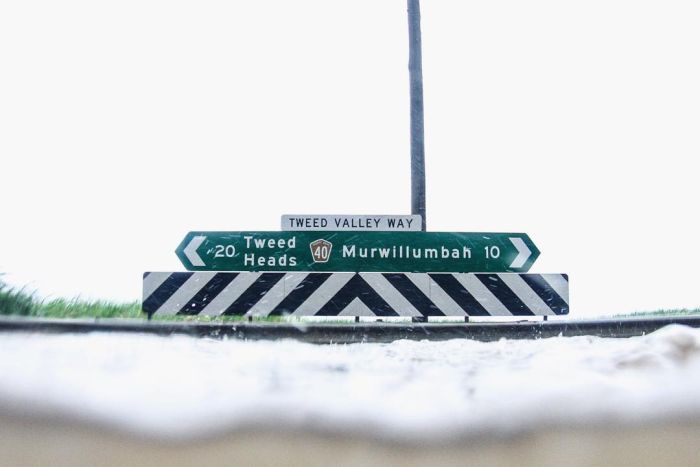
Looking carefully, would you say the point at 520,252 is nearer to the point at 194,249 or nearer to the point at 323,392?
the point at 194,249

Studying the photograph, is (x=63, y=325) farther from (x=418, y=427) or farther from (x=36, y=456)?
(x=418, y=427)

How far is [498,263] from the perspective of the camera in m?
5.17

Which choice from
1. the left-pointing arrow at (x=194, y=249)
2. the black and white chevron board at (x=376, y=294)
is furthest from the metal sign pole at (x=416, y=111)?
the left-pointing arrow at (x=194, y=249)

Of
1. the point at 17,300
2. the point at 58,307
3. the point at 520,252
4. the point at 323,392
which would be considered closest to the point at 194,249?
the point at 58,307

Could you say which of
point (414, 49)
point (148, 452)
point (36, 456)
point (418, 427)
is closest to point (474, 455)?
point (418, 427)

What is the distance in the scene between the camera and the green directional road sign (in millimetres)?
5113

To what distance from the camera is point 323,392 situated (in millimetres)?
1075

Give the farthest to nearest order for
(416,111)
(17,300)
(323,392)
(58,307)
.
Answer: (416,111) → (58,307) → (17,300) → (323,392)

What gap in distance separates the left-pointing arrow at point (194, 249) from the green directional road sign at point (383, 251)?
219 mm

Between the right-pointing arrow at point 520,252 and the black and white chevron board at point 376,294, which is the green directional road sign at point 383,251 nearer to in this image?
Answer: the right-pointing arrow at point 520,252

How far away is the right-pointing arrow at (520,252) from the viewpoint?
17.0ft

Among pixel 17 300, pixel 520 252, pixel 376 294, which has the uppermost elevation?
pixel 520 252

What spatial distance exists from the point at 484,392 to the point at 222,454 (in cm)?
43

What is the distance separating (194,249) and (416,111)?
2.24m
